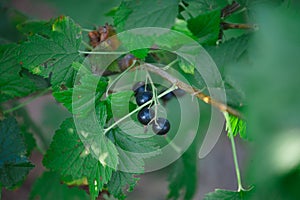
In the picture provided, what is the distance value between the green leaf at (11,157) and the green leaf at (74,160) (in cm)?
8

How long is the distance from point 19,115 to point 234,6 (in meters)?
0.84

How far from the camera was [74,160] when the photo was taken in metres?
1.03

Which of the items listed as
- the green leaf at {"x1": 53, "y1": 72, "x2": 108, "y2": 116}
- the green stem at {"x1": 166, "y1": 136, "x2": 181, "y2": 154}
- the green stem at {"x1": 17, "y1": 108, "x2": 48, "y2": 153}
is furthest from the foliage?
the green stem at {"x1": 17, "y1": 108, "x2": 48, "y2": 153}

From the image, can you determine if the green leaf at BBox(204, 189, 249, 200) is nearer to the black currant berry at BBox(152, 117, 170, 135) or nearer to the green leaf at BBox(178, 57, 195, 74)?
the black currant berry at BBox(152, 117, 170, 135)

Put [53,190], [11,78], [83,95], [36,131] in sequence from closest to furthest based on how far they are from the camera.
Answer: [83,95] < [11,78] < [53,190] < [36,131]

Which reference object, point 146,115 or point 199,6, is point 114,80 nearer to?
point 146,115

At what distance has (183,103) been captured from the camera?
1.29 metres

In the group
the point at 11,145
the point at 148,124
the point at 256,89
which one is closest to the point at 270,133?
the point at 256,89

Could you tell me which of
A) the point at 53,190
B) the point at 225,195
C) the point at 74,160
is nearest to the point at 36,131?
the point at 53,190

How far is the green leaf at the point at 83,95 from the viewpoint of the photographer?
92cm

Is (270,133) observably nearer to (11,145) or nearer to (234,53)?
(234,53)

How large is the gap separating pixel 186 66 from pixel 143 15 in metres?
0.16

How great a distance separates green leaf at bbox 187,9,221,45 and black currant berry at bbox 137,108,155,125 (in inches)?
7.7

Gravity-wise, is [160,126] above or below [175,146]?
above
